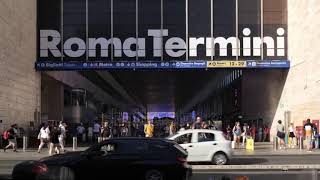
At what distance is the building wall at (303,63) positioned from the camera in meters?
35.9

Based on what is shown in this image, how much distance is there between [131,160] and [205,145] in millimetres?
7795

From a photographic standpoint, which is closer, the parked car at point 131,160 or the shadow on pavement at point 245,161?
the parked car at point 131,160

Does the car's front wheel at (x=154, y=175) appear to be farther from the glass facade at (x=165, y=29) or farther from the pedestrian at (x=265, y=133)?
the pedestrian at (x=265, y=133)

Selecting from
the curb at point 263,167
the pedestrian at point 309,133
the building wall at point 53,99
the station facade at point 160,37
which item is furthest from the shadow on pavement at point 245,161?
the building wall at point 53,99

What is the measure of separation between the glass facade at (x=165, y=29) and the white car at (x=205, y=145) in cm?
1864

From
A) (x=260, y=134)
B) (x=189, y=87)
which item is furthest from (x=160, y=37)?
(x=189, y=87)

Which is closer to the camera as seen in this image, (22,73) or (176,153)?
(176,153)

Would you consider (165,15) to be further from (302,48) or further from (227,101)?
(227,101)

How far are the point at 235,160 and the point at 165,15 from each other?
720 inches

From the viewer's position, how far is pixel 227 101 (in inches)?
2468

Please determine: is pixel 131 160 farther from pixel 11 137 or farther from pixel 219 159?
pixel 11 137

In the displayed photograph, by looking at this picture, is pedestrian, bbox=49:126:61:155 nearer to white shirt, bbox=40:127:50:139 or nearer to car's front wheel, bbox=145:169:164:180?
white shirt, bbox=40:127:50:139

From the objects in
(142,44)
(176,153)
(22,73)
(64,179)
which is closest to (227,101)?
(142,44)

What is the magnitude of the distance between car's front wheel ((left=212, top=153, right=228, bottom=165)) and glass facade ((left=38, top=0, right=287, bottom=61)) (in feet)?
61.9
